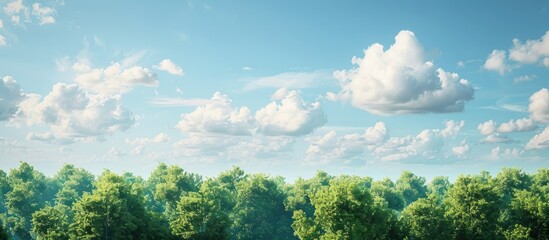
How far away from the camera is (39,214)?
5184cm

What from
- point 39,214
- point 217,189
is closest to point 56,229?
point 39,214

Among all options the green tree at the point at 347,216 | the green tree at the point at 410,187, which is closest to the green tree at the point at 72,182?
the green tree at the point at 347,216

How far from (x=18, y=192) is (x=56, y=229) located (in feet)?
120

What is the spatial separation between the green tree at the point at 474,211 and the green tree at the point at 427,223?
1766 millimetres

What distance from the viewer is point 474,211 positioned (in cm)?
5078

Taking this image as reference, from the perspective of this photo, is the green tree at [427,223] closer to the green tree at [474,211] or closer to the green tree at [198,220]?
the green tree at [474,211]

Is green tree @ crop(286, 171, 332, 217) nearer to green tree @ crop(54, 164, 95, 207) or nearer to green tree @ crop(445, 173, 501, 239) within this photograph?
green tree @ crop(445, 173, 501, 239)

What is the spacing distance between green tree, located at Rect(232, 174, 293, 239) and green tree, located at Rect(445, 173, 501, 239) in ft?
118

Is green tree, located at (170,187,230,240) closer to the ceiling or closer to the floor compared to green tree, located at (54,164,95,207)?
closer to the floor

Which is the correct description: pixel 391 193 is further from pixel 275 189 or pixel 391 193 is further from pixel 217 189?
pixel 217 189

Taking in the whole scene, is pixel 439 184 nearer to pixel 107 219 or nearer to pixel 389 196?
pixel 389 196

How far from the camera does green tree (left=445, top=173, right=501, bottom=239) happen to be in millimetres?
50219

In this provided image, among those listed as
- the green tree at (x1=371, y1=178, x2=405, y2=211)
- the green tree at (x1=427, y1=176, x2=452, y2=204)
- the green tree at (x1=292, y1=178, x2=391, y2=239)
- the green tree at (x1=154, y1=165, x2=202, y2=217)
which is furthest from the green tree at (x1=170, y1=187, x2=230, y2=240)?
the green tree at (x1=427, y1=176, x2=452, y2=204)

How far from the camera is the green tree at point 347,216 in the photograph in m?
44.1
